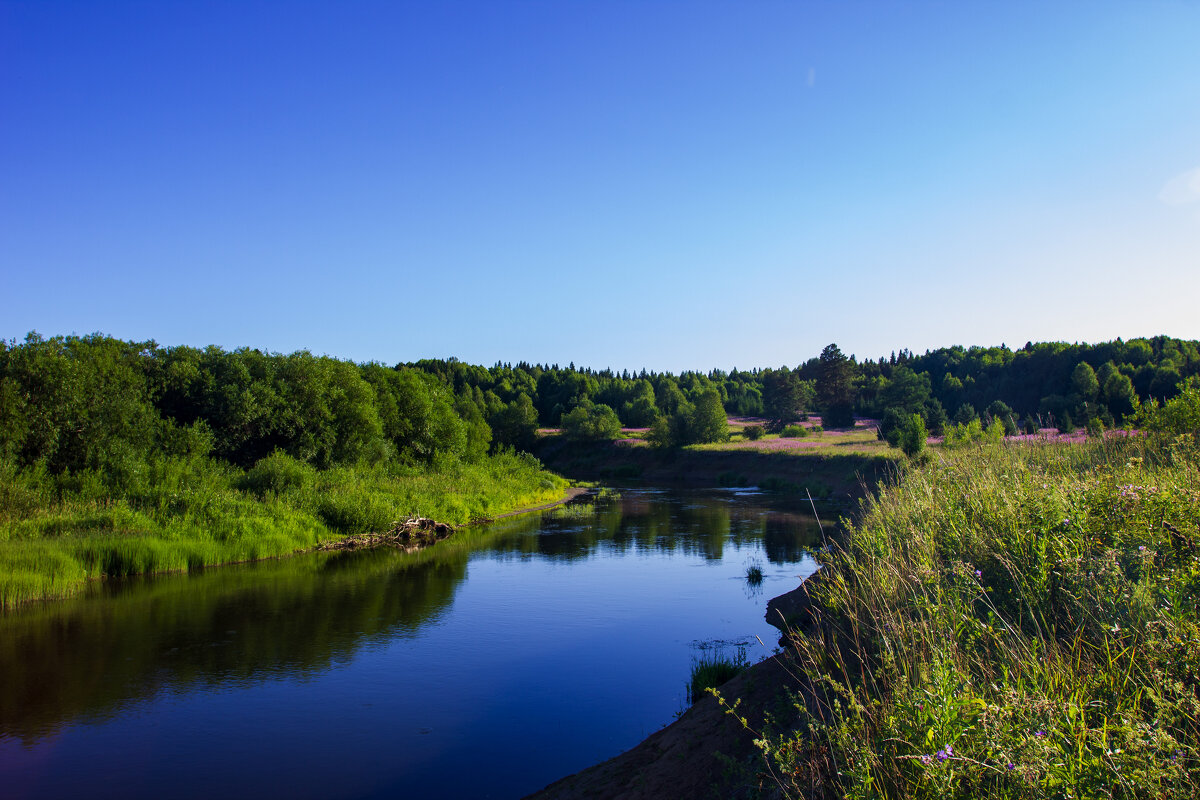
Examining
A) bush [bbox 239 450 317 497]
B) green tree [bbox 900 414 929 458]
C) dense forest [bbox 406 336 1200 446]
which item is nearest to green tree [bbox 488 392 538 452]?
dense forest [bbox 406 336 1200 446]

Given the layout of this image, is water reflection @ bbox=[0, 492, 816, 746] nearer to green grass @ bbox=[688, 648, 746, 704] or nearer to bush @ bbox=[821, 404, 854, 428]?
green grass @ bbox=[688, 648, 746, 704]

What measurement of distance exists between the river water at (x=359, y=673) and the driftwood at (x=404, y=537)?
2.64 m

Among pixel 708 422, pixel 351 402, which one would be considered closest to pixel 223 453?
pixel 351 402

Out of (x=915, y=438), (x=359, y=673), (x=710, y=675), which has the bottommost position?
(x=359, y=673)

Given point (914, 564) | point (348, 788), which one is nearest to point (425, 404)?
point (348, 788)

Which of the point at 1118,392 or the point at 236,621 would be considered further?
the point at 1118,392

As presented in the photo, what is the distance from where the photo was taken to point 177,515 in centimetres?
2269

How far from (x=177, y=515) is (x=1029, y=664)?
25.2 meters

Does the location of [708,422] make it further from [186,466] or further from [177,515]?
[177,515]

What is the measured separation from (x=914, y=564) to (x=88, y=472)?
2659cm

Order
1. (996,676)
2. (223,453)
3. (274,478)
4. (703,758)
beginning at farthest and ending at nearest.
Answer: (223,453)
(274,478)
(703,758)
(996,676)

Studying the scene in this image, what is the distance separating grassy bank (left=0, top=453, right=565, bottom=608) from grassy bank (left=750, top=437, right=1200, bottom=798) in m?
19.8

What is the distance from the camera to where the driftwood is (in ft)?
83.6

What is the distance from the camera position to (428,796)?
8297 mm
